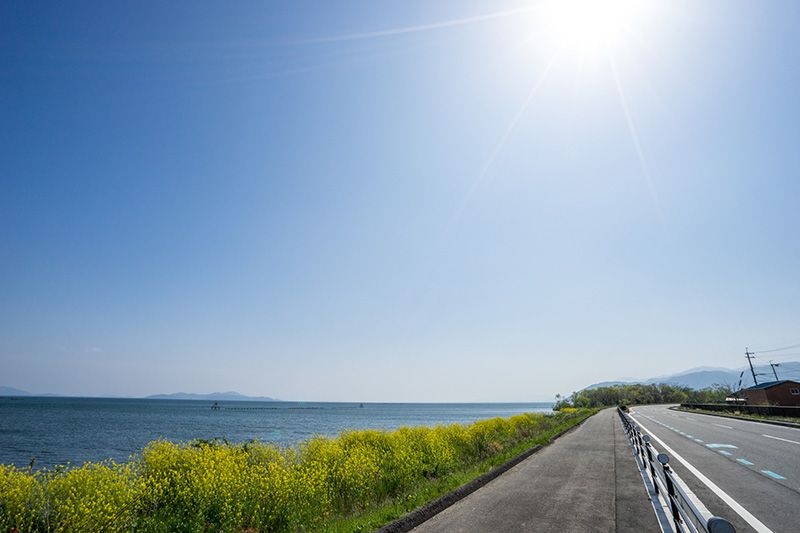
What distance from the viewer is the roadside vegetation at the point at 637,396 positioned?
109m

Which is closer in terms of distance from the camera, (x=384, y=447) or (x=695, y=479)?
(x=695, y=479)

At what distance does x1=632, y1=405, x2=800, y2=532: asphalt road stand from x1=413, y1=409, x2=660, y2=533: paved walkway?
4.30ft

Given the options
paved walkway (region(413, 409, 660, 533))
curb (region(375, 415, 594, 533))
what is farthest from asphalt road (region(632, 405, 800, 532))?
curb (region(375, 415, 594, 533))

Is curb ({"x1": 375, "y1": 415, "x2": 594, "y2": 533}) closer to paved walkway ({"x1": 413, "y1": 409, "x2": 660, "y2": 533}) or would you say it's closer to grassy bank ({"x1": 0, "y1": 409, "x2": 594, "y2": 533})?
paved walkway ({"x1": 413, "y1": 409, "x2": 660, "y2": 533})

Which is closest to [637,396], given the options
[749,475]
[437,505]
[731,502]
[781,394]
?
[781,394]

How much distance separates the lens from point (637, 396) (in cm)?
11494

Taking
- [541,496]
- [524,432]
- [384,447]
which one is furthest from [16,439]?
[541,496]

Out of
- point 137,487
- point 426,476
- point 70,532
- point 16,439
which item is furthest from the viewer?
point 16,439

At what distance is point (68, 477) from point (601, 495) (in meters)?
10.9

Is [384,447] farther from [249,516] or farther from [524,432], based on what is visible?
[524,432]

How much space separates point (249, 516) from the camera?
8070 millimetres

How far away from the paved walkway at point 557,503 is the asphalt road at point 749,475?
51.6 inches

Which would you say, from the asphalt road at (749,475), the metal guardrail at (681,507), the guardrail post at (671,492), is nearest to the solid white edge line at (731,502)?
the asphalt road at (749,475)

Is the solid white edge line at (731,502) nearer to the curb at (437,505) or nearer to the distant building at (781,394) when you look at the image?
the curb at (437,505)
